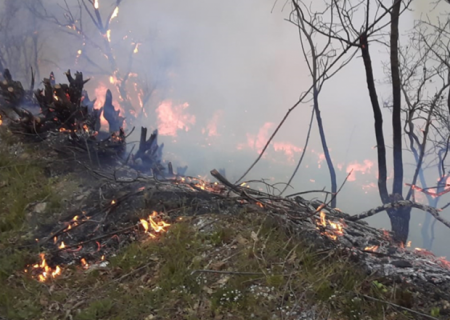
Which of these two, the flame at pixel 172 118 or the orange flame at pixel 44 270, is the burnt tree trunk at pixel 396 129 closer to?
the orange flame at pixel 44 270

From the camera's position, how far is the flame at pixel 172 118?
30112 mm

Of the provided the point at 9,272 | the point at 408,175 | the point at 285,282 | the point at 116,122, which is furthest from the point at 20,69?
the point at 408,175

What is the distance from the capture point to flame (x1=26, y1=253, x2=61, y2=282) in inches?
115

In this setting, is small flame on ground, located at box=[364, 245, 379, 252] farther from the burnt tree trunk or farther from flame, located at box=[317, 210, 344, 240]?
the burnt tree trunk

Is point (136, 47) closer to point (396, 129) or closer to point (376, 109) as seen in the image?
point (376, 109)

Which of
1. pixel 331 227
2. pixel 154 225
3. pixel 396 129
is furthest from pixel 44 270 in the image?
pixel 396 129

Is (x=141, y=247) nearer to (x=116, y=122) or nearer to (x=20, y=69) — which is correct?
(x=116, y=122)

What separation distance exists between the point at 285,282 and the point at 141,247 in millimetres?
1407

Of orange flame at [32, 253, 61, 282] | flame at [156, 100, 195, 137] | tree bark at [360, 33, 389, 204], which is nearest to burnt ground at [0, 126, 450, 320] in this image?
orange flame at [32, 253, 61, 282]

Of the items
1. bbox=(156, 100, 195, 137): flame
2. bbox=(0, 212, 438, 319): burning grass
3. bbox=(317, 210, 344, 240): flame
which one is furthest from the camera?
bbox=(156, 100, 195, 137): flame

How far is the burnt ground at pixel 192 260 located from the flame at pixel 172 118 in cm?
2611

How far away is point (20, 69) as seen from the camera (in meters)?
21.9

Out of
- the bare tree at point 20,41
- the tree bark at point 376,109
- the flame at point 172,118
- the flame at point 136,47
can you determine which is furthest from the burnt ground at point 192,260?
the flame at point 172,118

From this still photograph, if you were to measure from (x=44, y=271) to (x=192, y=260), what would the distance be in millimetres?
1380
